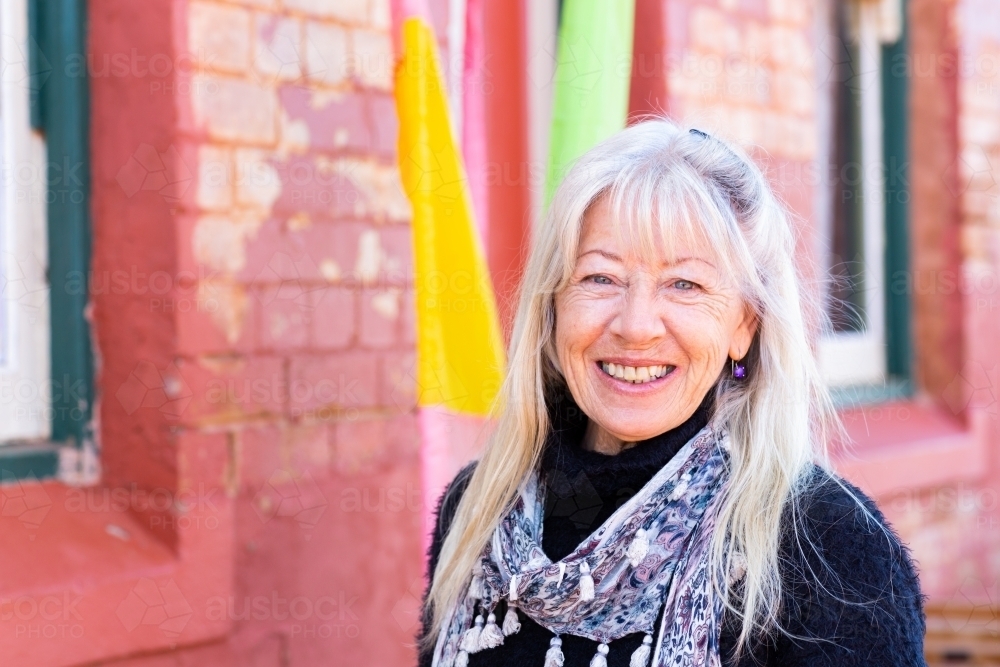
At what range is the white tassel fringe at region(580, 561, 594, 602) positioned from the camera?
5.67ft

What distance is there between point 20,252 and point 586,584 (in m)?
1.54

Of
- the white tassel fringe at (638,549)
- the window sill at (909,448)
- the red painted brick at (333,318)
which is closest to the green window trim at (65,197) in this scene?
the red painted brick at (333,318)

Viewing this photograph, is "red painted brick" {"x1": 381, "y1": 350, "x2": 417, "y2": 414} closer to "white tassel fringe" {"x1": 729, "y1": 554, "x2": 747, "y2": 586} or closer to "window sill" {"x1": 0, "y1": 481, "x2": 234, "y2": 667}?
"window sill" {"x1": 0, "y1": 481, "x2": 234, "y2": 667}

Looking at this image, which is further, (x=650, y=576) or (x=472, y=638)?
(x=472, y=638)

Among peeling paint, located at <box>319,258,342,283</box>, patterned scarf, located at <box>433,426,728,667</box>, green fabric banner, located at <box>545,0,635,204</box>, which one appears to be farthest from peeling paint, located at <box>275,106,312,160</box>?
patterned scarf, located at <box>433,426,728,667</box>

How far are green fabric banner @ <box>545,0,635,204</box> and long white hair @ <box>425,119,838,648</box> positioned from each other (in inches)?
18.8

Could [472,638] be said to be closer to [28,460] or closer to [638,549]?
[638,549]

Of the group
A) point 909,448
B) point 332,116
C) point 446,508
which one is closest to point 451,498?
point 446,508

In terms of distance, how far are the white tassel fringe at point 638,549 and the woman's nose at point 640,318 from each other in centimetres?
32

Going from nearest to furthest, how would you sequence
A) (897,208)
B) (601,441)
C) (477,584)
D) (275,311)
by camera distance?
(477,584)
(601,441)
(275,311)
(897,208)

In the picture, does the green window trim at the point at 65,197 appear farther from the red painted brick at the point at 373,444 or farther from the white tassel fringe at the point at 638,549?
the white tassel fringe at the point at 638,549

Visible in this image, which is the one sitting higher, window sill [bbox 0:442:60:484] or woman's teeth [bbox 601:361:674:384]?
woman's teeth [bbox 601:361:674:384]

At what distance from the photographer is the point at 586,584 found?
173 centimetres

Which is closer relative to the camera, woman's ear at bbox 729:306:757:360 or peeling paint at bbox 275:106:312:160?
woman's ear at bbox 729:306:757:360
